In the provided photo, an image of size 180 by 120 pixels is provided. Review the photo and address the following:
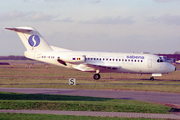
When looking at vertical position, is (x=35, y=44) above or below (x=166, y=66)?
above

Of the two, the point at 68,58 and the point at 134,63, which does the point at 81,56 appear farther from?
the point at 134,63

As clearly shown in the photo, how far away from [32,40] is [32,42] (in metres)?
0.29

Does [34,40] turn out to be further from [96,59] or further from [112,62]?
[112,62]

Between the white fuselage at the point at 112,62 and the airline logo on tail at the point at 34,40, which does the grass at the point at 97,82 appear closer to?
the white fuselage at the point at 112,62

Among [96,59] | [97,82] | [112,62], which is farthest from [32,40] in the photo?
[112,62]

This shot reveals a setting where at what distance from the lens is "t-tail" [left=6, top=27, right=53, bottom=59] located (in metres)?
39.0

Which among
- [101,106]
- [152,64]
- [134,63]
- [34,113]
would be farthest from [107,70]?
[34,113]

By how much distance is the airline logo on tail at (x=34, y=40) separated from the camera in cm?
3934

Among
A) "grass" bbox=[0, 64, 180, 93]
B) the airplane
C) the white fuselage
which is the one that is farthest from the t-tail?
"grass" bbox=[0, 64, 180, 93]

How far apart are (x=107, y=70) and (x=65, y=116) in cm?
2756

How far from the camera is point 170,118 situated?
40.1 ft

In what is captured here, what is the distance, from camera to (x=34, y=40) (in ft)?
130

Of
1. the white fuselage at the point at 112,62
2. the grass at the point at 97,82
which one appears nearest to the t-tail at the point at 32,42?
the white fuselage at the point at 112,62

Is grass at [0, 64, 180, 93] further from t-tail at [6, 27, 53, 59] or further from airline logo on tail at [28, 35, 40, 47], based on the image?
airline logo on tail at [28, 35, 40, 47]
